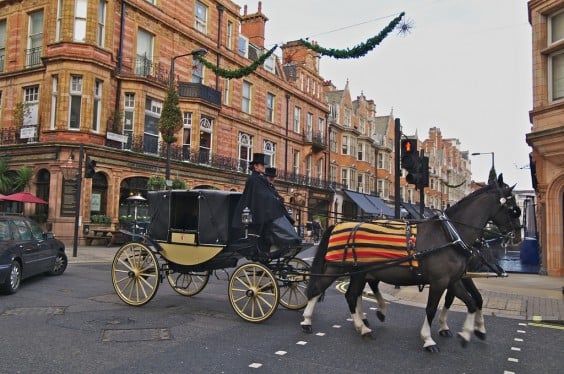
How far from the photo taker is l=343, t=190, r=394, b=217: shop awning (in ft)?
152

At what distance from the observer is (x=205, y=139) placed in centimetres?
3045

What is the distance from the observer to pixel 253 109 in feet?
118

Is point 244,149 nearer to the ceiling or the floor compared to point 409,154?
nearer to the ceiling

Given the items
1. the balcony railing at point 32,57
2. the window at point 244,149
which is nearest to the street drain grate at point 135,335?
the balcony railing at point 32,57

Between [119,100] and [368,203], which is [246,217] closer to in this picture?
[119,100]

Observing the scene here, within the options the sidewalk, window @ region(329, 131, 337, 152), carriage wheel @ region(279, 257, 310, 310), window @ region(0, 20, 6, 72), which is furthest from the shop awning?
carriage wheel @ region(279, 257, 310, 310)

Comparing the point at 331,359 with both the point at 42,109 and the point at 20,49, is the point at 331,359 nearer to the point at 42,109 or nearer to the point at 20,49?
the point at 42,109

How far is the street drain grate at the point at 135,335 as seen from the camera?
6074mm

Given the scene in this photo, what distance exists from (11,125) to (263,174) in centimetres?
2287

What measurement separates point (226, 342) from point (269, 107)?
33.3 m

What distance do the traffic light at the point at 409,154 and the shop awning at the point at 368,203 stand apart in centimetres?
3475

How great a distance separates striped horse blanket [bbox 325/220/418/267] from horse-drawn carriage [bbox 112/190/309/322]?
795mm

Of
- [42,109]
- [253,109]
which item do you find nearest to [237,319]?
[42,109]

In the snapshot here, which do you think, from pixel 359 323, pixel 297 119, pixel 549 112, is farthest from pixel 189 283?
pixel 297 119
